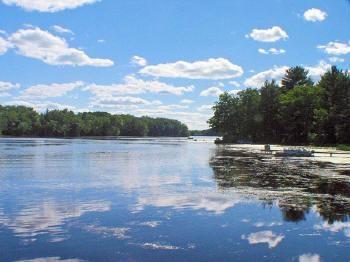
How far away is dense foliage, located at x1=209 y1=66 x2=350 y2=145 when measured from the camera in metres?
94.0

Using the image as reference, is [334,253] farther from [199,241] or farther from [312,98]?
[312,98]

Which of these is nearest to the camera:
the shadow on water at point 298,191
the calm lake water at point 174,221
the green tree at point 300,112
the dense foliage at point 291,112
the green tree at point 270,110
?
the calm lake water at point 174,221

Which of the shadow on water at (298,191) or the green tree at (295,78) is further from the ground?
the green tree at (295,78)

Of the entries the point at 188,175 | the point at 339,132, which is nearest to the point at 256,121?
the point at 339,132

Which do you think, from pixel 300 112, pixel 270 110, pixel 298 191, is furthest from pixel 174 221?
pixel 270 110

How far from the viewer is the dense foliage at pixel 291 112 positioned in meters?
94.0

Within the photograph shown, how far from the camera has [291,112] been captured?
111000 millimetres

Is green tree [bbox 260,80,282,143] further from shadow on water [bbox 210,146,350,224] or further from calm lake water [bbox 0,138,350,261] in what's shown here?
calm lake water [bbox 0,138,350,261]

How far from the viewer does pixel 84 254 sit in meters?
11.0

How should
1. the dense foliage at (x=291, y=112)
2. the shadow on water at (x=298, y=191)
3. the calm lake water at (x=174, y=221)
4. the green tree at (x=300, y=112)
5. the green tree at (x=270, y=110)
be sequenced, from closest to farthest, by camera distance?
the calm lake water at (x=174, y=221) < the shadow on water at (x=298, y=191) < the dense foliage at (x=291, y=112) < the green tree at (x=300, y=112) < the green tree at (x=270, y=110)

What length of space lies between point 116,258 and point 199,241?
264 cm

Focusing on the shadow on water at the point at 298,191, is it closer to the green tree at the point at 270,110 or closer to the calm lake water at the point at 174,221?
the calm lake water at the point at 174,221

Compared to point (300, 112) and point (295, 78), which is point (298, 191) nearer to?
point (300, 112)

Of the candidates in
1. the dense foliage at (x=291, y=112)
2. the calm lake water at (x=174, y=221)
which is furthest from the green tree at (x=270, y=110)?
the calm lake water at (x=174, y=221)
